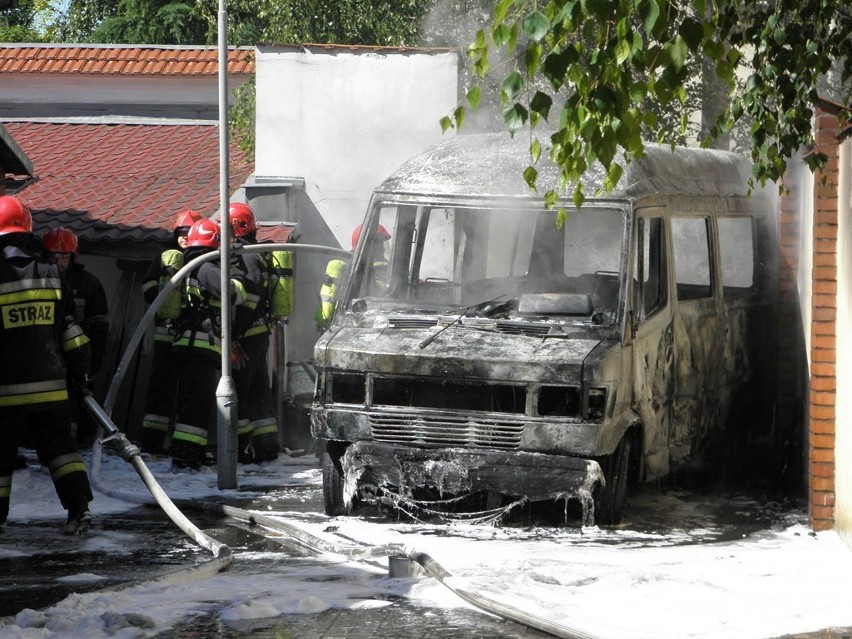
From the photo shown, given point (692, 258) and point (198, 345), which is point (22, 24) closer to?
point (198, 345)

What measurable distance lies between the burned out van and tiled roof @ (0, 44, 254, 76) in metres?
11.6

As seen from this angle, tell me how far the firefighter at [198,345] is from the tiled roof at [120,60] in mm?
9780

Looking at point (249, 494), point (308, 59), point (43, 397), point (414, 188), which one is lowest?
point (249, 494)

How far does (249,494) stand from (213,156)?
7552mm

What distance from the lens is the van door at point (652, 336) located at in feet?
30.3

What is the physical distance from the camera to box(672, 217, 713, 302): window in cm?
1027

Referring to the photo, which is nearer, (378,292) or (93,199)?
(378,292)

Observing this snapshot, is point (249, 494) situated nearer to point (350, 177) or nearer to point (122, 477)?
point (122, 477)

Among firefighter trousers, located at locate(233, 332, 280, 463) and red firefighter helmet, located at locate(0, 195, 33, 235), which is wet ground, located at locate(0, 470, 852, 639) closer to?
firefighter trousers, located at locate(233, 332, 280, 463)

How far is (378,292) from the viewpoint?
9.74m

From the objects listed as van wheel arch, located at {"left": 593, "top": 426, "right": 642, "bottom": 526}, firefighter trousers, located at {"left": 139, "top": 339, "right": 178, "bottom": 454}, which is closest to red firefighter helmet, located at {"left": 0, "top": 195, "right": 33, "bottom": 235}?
firefighter trousers, located at {"left": 139, "top": 339, "right": 178, "bottom": 454}

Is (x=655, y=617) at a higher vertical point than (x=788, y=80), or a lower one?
lower

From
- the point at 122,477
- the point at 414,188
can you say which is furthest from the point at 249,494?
the point at 414,188

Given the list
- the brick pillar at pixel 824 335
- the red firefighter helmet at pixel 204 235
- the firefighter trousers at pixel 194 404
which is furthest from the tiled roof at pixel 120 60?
the brick pillar at pixel 824 335
